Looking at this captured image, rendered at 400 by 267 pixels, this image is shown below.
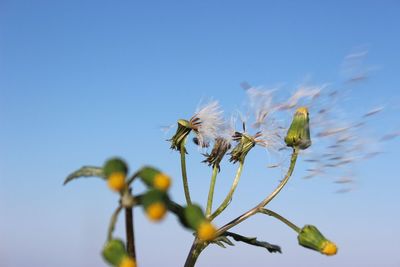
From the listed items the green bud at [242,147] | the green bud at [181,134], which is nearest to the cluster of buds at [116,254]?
the green bud at [242,147]

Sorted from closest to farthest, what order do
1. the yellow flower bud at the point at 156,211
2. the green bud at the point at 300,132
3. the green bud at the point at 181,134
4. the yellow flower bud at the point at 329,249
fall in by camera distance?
1. the yellow flower bud at the point at 156,211
2. the yellow flower bud at the point at 329,249
3. the green bud at the point at 300,132
4. the green bud at the point at 181,134

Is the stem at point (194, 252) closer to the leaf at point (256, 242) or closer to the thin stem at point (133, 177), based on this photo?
the leaf at point (256, 242)

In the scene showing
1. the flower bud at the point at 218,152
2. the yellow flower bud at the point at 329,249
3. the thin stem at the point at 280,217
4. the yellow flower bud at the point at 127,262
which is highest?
the flower bud at the point at 218,152

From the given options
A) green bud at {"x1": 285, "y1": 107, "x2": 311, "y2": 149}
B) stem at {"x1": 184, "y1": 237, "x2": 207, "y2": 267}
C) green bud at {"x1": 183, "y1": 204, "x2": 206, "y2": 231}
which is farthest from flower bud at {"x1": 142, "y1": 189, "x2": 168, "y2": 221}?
green bud at {"x1": 285, "y1": 107, "x2": 311, "y2": 149}

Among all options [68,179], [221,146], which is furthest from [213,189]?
[68,179]

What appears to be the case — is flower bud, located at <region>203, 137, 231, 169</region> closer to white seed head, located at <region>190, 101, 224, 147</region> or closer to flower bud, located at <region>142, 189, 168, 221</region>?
white seed head, located at <region>190, 101, 224, 147</region>

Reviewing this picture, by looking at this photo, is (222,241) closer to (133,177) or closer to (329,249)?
(329,249)

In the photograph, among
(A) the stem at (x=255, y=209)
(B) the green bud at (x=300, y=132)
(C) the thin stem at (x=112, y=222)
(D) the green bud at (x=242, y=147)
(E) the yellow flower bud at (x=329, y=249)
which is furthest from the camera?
(D) the green bud at (x=242, y=147)
